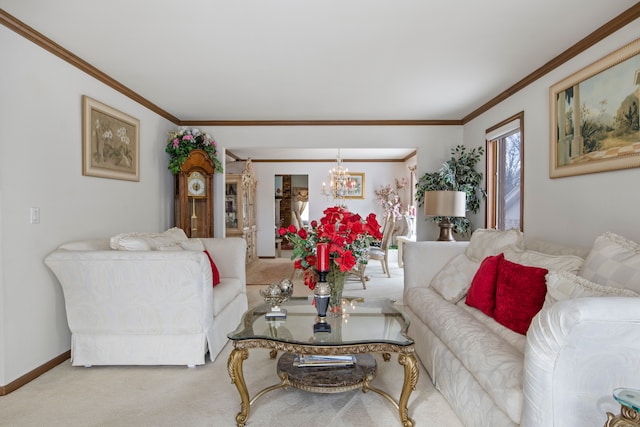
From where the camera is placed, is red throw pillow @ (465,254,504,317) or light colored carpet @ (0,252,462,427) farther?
red throw pillow @ (465,254,504,317)

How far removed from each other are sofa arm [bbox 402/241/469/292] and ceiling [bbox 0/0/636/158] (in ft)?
5.11

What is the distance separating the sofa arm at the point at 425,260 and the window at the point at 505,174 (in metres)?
0.98

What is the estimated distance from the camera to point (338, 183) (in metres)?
8.30

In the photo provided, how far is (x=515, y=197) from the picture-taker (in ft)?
13.6

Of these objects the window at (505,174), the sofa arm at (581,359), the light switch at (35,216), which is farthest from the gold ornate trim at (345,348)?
the window at (505,174)

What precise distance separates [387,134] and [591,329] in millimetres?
4274

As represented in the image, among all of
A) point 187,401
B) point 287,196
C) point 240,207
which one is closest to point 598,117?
point 187,401

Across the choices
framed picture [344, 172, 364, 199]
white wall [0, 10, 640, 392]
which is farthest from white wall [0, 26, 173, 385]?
framed picture [344, 172, 364, 199]

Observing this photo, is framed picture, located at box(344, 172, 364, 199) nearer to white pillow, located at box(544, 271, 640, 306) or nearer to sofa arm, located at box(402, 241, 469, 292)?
sofa arm, located at box(402, 241, 469, 292)

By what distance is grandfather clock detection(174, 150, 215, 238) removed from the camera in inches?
188

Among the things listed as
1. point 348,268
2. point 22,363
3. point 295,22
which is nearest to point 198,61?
point 295,22

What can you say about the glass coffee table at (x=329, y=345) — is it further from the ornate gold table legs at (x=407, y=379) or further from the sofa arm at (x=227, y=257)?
the sofa arm at (x=227, y=257)

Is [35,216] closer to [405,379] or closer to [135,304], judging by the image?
[135,304]

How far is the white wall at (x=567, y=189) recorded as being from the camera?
241 centimetres
